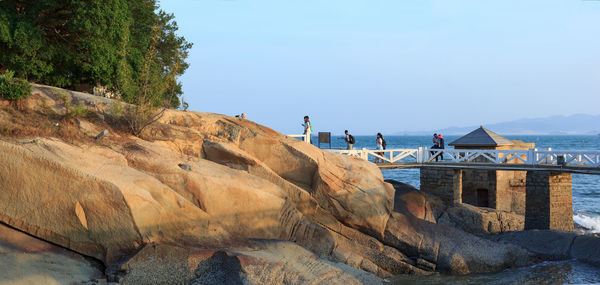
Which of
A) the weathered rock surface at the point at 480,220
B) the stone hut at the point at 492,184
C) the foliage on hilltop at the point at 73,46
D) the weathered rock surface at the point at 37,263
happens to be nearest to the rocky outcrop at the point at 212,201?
the weathered rock surface at the point at 37,263

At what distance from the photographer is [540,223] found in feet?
65.4

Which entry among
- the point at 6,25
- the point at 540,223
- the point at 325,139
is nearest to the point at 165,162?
the point at 6,25

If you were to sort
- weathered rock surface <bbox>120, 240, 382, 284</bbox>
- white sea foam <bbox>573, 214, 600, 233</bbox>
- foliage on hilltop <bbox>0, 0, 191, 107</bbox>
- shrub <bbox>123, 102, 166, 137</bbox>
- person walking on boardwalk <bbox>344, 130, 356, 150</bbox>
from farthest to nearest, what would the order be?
white sea foam <bbox>573, 214, 600, 233</bbox> < person walking on boardwalk <bbox>344, 130, 356, 150</bbox> < foliage on hilltop <bbox>0, 0, 191, 107</bbox> < shrub <bbox>123, 102, 166, 137</bbox> < weathered rock surface <bbox>120, 240, 382, 284</bbox>

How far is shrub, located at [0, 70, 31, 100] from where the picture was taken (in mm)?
11883

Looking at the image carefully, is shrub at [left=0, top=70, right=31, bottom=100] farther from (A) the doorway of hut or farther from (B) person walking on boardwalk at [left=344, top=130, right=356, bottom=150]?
(A) the doorway of hut

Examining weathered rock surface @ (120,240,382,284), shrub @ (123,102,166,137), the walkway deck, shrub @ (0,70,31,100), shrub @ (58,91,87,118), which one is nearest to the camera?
weathered rock surface @ (120,240,382,284)

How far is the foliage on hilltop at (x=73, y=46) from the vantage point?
582 inches

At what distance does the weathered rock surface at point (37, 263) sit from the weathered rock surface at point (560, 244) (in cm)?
1373

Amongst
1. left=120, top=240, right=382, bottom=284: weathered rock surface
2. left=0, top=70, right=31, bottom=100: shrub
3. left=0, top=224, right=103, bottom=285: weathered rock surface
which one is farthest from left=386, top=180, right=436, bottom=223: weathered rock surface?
left=0, top=70, right=31, bottom=100: shrub

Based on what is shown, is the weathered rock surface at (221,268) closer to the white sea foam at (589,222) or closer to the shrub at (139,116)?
the shrub at (139,116)

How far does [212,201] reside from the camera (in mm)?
11898

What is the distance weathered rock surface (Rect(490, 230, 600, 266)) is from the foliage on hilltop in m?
12.9

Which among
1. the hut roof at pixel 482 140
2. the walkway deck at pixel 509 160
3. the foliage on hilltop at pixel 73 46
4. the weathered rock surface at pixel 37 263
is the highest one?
the foliage on hilltop at pixel 73 46

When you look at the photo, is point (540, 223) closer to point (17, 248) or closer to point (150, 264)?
point (150, 264)
